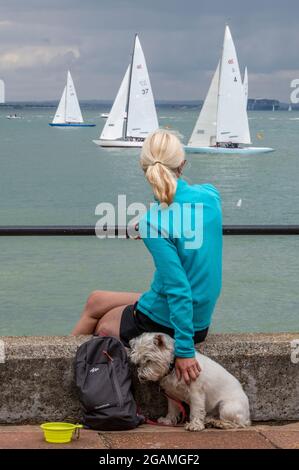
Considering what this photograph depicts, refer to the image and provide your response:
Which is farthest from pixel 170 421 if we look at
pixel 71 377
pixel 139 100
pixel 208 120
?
pixel 208 120

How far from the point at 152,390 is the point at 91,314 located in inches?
17.6

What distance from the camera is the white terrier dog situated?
4523 millimetres

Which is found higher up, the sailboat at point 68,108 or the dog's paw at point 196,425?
the dog's paw at point 196,425

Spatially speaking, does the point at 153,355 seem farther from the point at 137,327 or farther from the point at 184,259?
the point at 184,259

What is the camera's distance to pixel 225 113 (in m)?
71.4

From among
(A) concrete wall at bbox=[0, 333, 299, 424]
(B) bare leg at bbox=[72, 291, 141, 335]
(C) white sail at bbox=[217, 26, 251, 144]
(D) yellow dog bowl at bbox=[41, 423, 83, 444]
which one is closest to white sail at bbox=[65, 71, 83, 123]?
(C) white sail at bbox=[217, 26, 251, 144]

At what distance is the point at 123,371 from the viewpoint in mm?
4617

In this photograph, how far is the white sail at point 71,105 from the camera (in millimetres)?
100294

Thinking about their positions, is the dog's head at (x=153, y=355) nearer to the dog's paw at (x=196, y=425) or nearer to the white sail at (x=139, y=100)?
the dog's paw at (x=196, y=425)

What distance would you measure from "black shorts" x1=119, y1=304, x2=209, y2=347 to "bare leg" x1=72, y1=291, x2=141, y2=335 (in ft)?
0.52

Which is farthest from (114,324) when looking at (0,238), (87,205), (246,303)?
(87,205)

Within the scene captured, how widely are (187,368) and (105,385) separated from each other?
0.35 metres

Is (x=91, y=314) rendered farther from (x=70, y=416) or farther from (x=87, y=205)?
(x=87, y=205)

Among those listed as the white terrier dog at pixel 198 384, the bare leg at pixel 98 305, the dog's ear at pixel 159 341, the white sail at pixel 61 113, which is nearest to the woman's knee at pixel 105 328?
the bare leg at pixel 98 305
